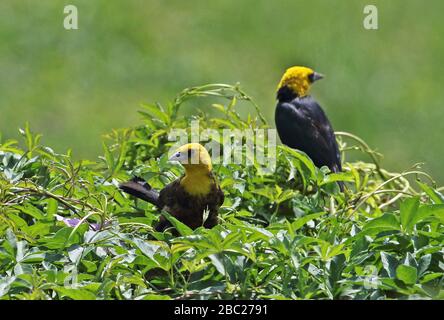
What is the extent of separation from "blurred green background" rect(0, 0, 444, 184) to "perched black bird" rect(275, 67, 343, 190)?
1625 mm

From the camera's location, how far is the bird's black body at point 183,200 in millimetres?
2742

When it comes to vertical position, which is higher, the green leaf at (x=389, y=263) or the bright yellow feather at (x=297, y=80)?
the bright yellow feather at (x=297, y=80)

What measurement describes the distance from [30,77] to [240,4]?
6.23 ft

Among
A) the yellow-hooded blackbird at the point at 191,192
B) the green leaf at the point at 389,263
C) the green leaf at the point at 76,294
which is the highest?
the yellow-hooded blackbird at the point at 191,192

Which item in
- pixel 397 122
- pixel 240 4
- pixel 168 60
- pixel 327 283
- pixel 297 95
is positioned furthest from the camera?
pixel 240 4

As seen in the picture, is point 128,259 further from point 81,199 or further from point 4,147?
point 4,147

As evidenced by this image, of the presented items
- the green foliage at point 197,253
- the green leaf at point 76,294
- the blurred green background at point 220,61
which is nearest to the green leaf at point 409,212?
the green foliage at point 197,253

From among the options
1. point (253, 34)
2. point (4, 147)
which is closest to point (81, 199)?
point (4, 147)

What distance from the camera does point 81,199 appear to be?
2729mm

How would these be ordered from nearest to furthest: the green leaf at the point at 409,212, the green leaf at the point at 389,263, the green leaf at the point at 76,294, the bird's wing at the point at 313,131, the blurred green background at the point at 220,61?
the green leaf at the point at 76,294 < the green leaf at the point at 389,263 < the green leaf at the point at 409,212 < the bird's wing at the point at 313,131 < the blurred green background at the point at 220,61

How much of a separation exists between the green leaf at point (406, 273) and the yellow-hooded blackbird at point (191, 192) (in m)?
0.68

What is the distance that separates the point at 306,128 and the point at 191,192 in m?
2.18

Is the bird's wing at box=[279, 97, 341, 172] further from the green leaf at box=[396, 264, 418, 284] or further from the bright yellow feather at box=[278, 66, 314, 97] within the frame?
the green leaf at box=[396, 264, 418, 284]

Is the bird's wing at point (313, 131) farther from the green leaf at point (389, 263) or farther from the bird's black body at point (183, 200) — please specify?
the green leaf at point (389, 263)
